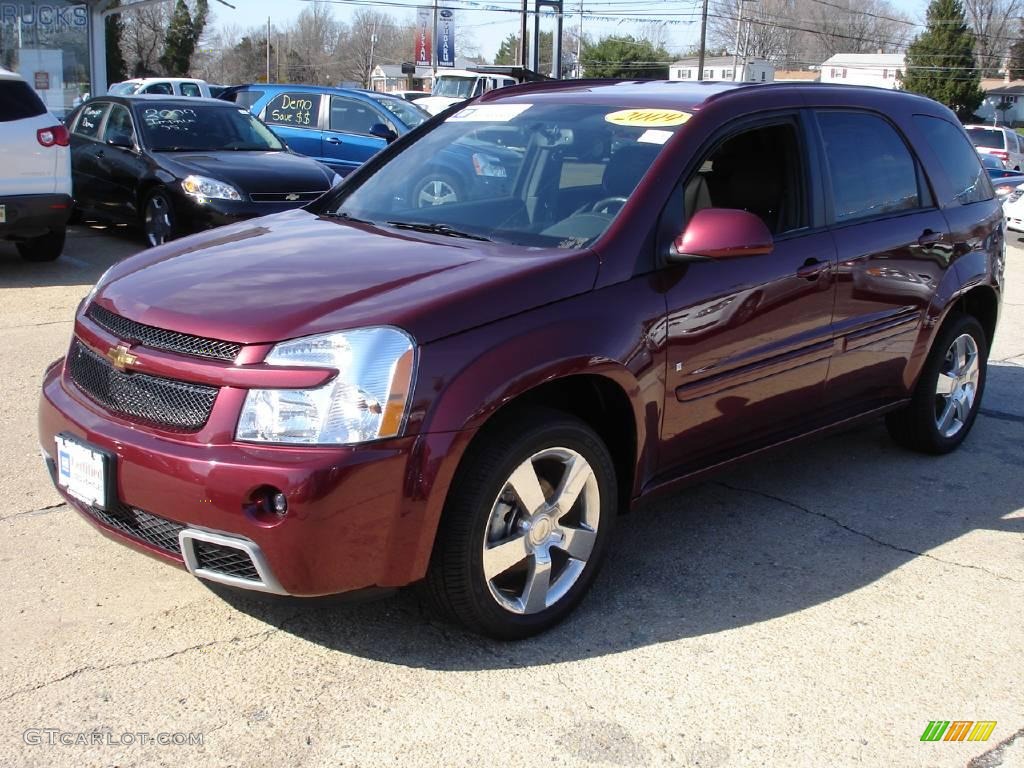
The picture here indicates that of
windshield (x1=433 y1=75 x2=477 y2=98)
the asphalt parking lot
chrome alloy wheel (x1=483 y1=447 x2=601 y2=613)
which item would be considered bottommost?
the asphalt parking lot

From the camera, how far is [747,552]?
428 cm

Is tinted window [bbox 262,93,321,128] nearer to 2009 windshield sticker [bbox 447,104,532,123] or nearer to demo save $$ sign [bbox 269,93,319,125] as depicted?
demo save $$ sign [bbox 269,93,319,125]

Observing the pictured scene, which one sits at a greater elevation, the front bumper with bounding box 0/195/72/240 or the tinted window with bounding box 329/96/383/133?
the tinted window with bounding box 329/96/383/133

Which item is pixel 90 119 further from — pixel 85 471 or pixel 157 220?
pixel 85 471

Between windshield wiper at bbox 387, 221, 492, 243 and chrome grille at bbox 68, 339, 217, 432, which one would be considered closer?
chrome grille at bbox 68, 339, 217, 432

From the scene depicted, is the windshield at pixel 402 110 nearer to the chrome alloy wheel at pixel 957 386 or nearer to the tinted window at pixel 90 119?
the tinted window at pixel 90 119

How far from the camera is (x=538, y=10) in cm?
3216

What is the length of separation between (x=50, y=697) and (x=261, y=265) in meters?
1.47

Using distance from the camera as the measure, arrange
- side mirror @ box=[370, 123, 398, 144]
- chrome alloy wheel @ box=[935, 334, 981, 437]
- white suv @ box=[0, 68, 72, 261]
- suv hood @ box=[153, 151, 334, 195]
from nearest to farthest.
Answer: chrome alloy wheel @ box=[935, 334, 981, 437] → white suv @ box=[0, 68, 72, 261] → suv hood @ box=[153, 151, 334, 195] → side mirror @ box=[370, 123, 398, 144]

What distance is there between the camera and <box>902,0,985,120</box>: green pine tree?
195ft

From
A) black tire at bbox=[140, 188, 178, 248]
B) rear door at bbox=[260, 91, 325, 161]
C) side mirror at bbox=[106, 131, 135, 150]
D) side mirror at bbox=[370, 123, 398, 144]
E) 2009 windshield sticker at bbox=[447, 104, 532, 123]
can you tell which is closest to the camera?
2009 windshield sticker at bbox=[447, 104, 532, 123]

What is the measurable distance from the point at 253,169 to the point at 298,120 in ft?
15.6

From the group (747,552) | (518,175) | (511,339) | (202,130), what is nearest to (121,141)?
(202,130)

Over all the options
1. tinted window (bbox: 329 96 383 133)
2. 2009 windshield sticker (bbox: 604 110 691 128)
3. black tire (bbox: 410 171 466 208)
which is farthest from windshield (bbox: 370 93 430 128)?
2009 windshield sticker (bbox: 604 110 691 128)
